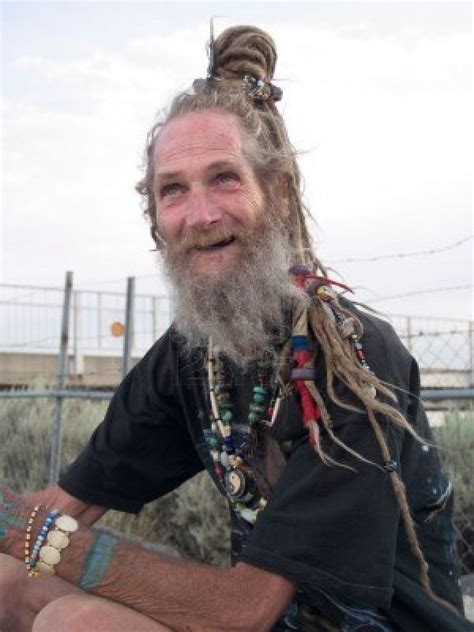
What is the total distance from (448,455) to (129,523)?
6.87 ft

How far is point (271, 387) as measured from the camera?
2328 mm

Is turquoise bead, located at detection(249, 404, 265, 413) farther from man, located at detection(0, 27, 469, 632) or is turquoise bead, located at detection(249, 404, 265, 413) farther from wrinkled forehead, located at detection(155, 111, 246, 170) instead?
wrinkled forehead, located at detection(155, 111, 246, 170)

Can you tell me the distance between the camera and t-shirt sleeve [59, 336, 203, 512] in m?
2.72

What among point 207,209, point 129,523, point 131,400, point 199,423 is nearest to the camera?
point 207,209

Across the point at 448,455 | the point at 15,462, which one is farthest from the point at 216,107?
the point at 15,462

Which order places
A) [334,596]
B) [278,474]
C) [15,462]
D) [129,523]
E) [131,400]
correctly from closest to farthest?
[334,596], [278,474], [131,400], [129,523], [15,462]

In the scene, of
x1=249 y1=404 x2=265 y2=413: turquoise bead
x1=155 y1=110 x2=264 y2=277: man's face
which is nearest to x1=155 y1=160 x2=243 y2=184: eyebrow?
x1=155 y1=110 x2=264 y2=277: man's face

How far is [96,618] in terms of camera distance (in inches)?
80.8

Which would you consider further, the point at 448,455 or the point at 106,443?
the point at 448,455

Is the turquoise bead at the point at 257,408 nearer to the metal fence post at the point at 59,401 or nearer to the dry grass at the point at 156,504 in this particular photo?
the dry grass at the point at 156,504

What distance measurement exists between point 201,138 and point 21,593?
1357mm

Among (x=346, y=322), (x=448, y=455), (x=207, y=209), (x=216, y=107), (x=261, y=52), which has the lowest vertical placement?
(x=448, y=455)

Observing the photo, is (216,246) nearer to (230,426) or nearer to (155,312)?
(230,426)

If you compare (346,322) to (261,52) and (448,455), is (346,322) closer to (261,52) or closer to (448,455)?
(261,52)
